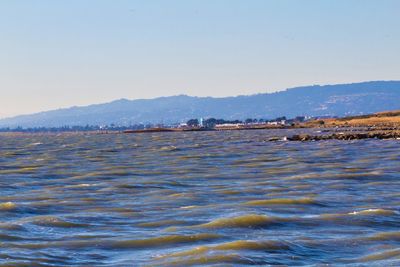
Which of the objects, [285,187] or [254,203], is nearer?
[254,203]

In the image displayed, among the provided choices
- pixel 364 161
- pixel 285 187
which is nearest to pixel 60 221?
pixel 285 187

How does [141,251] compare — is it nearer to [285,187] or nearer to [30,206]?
[30,206]

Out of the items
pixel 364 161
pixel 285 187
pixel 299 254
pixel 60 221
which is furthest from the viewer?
pixel 364 161

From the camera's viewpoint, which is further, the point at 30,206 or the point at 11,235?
the point at 30,206

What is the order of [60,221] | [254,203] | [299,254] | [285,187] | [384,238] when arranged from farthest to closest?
1. [285,187]
2. [254,203]
3. [60,221]
4. [384,238]
5. [299,254]

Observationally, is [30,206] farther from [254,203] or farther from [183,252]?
[183,252]

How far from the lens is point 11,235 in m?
17.7

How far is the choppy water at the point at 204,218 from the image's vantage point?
15102 millimetres

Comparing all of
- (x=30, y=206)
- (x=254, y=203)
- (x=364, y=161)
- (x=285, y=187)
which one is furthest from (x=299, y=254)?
(x=364, y=161)

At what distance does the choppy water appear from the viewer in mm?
15102

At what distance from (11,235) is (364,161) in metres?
26.8

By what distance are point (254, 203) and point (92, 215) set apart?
4.59 metres

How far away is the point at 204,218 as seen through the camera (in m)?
20.0

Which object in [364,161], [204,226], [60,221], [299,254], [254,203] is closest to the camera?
[299,254]
